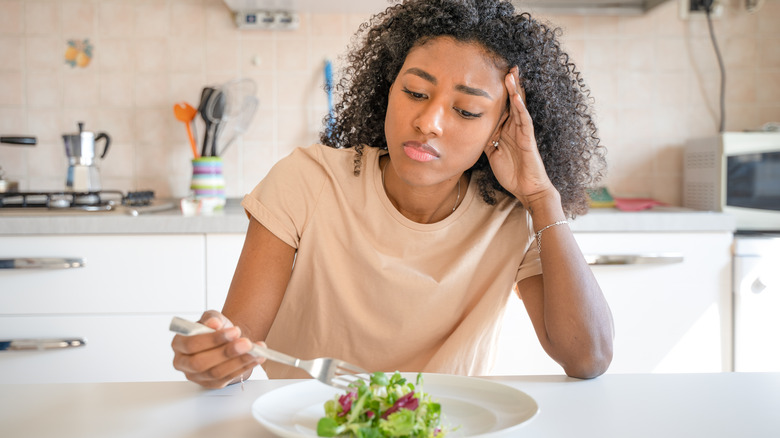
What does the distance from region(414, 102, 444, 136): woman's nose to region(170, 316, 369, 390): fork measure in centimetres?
43

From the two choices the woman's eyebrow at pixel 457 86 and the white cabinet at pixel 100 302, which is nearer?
the woman's eyebrow at pixel 457 86

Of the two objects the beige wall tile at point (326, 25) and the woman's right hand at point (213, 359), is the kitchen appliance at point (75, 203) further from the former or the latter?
the woman's right hand at point (213, 359)

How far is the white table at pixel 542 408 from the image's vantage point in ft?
2.24

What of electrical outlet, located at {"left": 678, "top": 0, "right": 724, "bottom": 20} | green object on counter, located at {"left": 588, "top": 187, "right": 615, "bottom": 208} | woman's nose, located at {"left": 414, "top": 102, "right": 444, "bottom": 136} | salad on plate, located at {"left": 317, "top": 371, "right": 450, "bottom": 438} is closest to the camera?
salad on plate, located at {"left": 317, "top": 371, "right": 450, "bottom": 438}

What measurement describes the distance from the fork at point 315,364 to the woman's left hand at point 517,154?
54 cm

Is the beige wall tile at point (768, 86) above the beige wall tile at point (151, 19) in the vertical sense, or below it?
below

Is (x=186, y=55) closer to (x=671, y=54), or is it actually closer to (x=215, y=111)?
(x=215, y=111)

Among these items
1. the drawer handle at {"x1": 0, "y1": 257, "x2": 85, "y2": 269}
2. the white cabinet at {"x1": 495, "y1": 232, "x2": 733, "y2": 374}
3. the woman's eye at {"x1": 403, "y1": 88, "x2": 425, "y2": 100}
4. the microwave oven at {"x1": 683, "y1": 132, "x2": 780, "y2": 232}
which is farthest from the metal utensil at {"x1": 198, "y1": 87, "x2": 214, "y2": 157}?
the microwave oven at {"x1": 683, "y1": 132, "x2": 780, "y2": 232}

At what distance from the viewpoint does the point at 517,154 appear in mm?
1189

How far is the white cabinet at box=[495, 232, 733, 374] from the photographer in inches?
77.2

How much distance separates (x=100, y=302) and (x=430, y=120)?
3.92 feet

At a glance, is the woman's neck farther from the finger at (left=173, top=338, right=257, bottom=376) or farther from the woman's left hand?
the finger at (left=173, top=338, right=257, bottom=376)

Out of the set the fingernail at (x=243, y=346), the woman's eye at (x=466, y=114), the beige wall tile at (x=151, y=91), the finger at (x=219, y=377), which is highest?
the beige wall tile at (x=151, y=91)

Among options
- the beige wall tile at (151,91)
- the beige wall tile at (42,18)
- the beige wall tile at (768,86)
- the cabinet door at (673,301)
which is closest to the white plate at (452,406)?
the cabinet door at (673,301)
